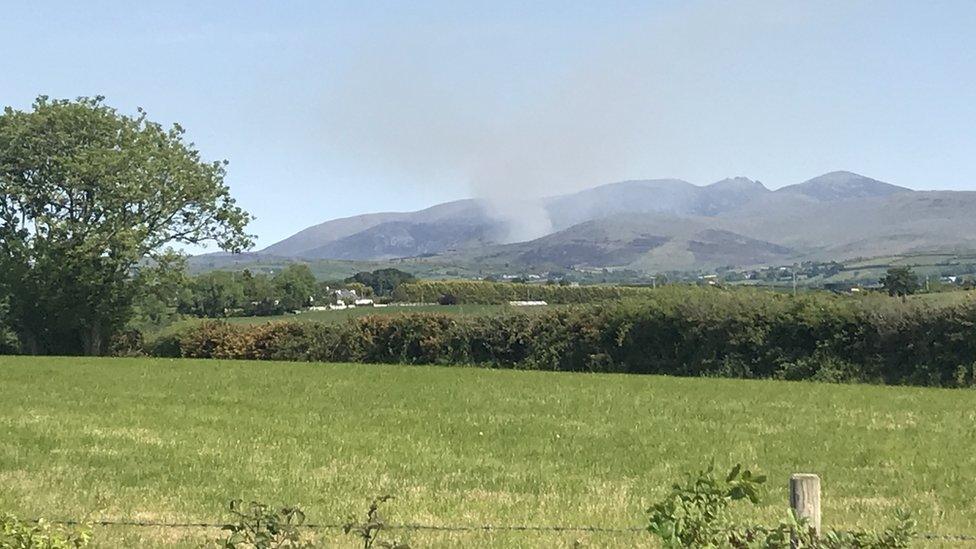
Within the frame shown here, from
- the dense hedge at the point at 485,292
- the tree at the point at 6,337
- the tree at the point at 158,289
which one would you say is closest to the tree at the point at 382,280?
the dense hedge at the point at 485,292

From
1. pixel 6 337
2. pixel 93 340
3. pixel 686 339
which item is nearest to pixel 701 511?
pixel 686 339

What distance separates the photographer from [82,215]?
46375mm

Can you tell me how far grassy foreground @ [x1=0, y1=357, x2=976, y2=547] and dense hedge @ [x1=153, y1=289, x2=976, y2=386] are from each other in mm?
5119

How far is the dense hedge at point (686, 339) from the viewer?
27.1 m

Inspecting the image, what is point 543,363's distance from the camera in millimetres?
33656

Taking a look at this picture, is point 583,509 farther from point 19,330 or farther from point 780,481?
point 19,330

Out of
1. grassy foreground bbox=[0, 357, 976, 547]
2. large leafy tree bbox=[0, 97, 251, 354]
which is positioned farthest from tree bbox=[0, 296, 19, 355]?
grassy foreground bbox=[0, 357, 976, 547]

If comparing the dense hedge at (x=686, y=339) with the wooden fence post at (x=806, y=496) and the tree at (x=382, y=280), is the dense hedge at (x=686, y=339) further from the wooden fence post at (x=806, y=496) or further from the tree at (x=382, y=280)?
the tree at (x=382, y=280)

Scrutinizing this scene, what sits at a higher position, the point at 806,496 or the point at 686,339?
the point at 806,496

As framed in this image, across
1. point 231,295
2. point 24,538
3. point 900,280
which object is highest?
point 231,295

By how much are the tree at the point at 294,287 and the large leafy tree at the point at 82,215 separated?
53.1ft

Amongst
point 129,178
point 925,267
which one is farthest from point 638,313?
point 925,267

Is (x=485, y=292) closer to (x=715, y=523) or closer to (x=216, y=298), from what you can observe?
(x=216, y=298)

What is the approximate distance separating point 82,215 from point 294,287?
21001 mm
